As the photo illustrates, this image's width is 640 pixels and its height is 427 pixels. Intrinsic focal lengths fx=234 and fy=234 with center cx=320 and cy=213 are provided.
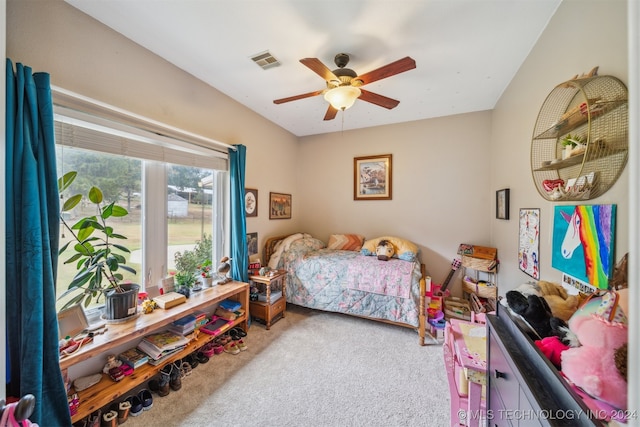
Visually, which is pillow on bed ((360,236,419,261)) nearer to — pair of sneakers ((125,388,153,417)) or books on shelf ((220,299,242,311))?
books on shelf ((220,299,242,311))

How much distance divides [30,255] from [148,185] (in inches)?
34.7

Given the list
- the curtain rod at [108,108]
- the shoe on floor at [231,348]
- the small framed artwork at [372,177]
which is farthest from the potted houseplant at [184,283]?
the small framed artwork at [372,177]

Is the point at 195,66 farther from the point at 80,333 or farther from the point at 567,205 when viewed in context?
the point at 567,205

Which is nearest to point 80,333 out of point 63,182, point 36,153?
point 63,182

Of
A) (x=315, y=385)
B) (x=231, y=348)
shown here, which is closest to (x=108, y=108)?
(x=231, y=348)

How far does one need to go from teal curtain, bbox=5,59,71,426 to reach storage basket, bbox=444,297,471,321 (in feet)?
10.5

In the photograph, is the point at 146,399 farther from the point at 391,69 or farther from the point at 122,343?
the point at 391,69

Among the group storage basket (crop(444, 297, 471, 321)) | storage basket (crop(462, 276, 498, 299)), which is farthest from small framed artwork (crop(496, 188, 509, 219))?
storage basket (crop(444, 297, 471, 321))

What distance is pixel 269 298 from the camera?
2.66m

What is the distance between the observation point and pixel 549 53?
1.53 meters

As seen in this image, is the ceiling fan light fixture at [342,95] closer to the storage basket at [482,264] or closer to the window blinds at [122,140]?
the window blinds at [122,140]

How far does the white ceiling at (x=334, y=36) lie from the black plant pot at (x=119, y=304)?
6.02 ft

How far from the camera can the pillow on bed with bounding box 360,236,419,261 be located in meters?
2.97

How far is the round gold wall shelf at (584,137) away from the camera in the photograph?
939mm
